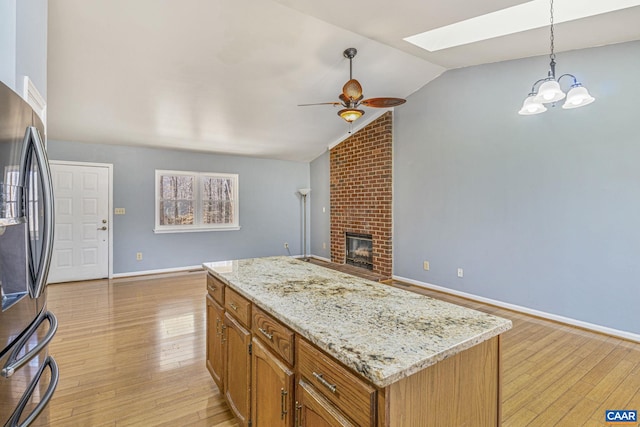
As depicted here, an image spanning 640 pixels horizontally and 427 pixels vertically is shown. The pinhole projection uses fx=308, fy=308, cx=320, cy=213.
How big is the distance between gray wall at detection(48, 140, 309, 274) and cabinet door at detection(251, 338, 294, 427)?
4719 mm

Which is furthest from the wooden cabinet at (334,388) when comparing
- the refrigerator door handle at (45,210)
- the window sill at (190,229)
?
the window sill at (190,229)

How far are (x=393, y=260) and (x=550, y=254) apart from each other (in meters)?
2.14

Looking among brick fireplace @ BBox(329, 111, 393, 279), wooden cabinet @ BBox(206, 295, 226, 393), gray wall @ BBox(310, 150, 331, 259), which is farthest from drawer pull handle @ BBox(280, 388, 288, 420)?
gray wall @ BBox(310, 150, 331, 259)

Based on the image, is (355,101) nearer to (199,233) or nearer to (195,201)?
(195,201)

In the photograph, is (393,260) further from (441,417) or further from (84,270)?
(84,270)

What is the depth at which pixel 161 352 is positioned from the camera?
2.64m

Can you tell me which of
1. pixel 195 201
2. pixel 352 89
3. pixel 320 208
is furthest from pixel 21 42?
pixel 320 208

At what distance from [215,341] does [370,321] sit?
1.30 meters

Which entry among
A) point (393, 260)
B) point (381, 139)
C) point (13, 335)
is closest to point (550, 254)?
point (393, 260)

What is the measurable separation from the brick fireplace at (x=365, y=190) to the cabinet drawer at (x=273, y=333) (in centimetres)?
378

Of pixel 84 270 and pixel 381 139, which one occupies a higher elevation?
pixel 381 139

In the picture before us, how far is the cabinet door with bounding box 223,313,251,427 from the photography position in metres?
1.51

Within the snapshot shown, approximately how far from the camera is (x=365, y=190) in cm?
547

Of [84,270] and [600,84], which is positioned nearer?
[600,84]
